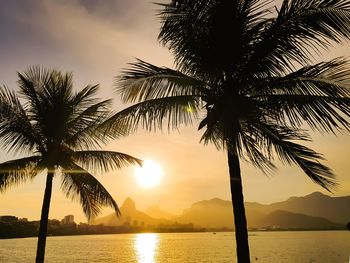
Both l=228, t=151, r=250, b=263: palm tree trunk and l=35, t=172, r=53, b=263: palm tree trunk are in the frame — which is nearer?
l=228, t=151, r=250, b=263: palm tree trunk

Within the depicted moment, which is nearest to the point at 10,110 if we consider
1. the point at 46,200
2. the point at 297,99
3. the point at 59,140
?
the point at 59,140

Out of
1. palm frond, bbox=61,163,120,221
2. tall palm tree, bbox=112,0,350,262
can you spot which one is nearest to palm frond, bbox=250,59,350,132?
tall palm tree, bbox=112,0,350,262

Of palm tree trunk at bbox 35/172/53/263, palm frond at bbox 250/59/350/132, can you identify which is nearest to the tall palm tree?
palm frond at bbox 250/59/350/132

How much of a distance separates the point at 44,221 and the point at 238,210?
722 centimetres

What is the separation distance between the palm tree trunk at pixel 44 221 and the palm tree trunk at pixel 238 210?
7005 millimetres

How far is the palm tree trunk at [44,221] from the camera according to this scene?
13156 mm

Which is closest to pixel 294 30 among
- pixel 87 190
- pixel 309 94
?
pixel 309 94

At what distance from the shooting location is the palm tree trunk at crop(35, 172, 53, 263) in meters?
13.2

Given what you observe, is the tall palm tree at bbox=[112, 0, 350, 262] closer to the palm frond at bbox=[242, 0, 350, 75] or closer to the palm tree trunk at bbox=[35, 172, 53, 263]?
the palm frond at bbox=[242, 0, 350, 75]

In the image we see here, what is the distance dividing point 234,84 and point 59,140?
7.23 meters

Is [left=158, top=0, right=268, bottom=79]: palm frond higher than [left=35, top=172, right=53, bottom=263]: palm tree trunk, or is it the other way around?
[left=158, top=0, right=268, bottom=79]: palm frond

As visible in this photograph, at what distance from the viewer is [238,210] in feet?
31.4

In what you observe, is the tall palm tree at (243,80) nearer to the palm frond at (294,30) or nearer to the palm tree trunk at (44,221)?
the palm frond at (294,30)

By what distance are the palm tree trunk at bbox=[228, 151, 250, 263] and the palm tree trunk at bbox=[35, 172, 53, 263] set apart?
276 inches
